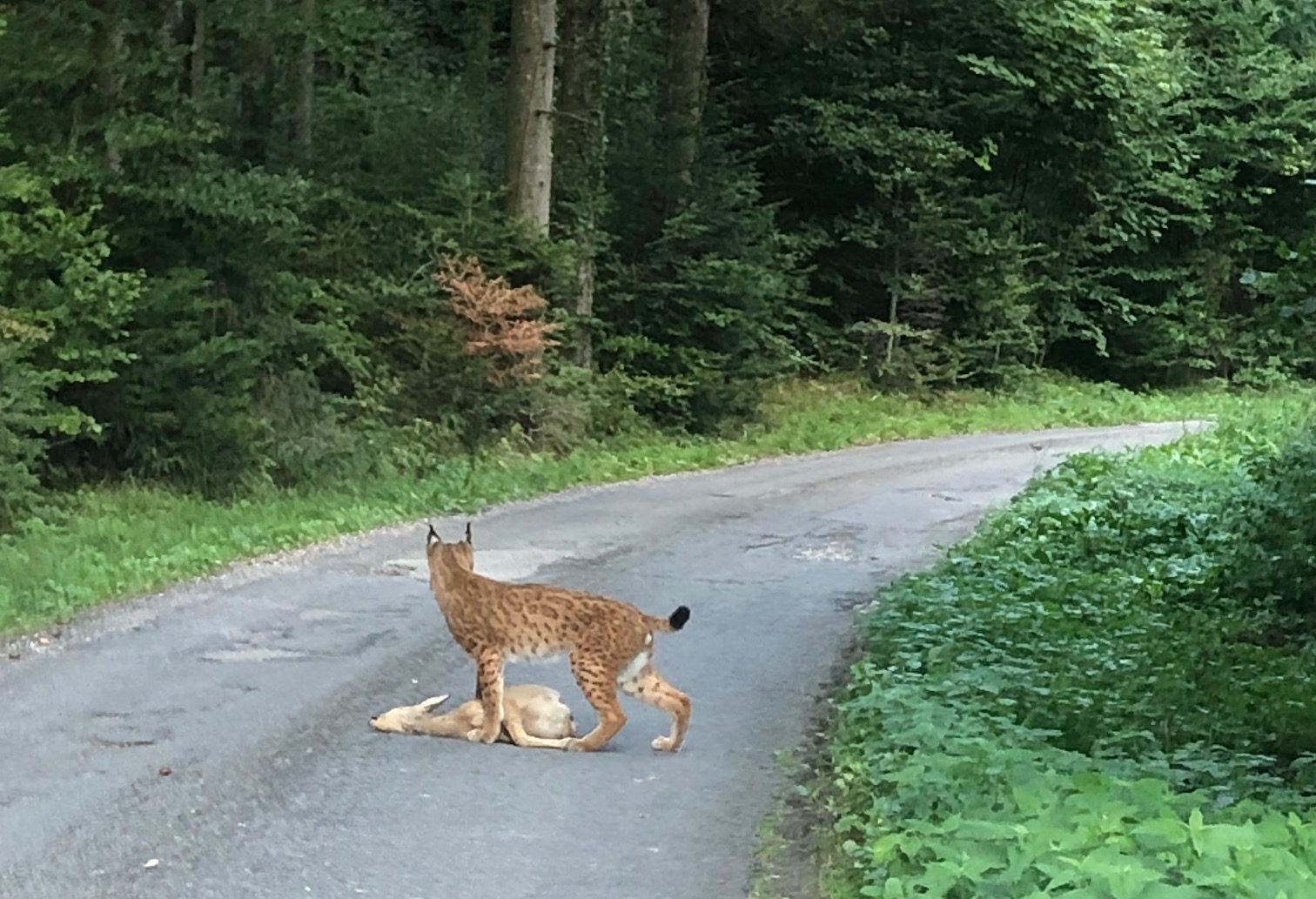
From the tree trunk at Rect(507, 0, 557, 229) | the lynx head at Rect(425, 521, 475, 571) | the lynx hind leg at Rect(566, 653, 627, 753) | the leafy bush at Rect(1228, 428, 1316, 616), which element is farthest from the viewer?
the tree trunk at Rect(507, 0, 557, 229)

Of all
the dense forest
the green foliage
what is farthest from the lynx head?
the green foliage

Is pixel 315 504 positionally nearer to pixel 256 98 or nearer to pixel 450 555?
pixel 256 98

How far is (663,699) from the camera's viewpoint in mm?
7773

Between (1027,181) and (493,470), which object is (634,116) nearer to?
(493,470)

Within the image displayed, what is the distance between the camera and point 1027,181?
115ft

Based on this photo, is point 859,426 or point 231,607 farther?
point 859,426

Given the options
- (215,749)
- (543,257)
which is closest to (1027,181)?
(543,257)

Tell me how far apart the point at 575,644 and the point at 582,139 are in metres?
15.9

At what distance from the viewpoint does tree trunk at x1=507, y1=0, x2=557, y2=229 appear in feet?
65.2

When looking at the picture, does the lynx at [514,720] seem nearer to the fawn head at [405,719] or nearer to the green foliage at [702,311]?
the fawn head at [405,719]

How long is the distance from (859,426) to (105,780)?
65.6ft

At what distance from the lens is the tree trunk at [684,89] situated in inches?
995

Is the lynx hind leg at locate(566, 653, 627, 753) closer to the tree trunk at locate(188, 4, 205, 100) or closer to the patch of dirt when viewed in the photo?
the patch of dirt

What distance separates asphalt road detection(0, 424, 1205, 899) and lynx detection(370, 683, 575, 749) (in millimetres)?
129
